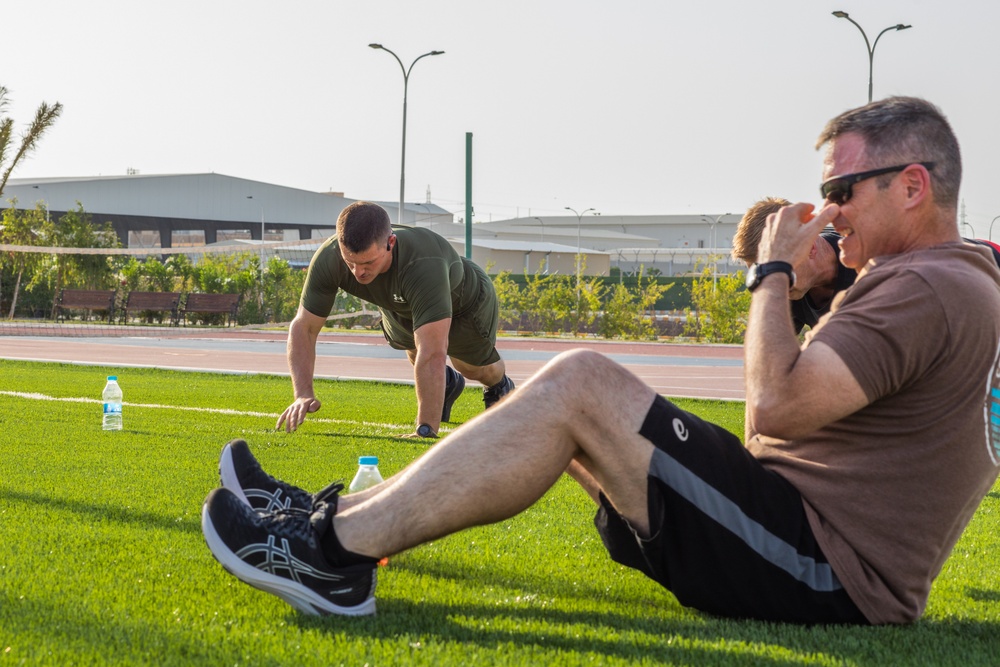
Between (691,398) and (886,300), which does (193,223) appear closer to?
(691,398)

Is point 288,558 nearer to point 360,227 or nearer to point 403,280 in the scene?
point 360,227

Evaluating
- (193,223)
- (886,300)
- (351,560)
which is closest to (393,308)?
(351,560)

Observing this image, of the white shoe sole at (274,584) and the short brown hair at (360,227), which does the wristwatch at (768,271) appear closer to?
the white shoe sole at (274,584)

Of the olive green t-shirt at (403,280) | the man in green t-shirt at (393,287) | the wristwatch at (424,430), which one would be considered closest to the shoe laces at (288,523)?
the man in green t-shirt at (393,287)

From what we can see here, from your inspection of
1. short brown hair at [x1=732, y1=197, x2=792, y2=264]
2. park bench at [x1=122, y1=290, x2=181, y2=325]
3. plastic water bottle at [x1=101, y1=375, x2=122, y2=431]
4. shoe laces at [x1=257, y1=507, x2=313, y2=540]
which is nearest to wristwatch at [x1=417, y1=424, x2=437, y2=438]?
plastic water bottle at [x1=101, y1=375, x2=122, y2=431]

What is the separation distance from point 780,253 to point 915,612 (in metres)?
1.09

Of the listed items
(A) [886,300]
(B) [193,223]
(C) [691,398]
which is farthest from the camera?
(B) [193,223]

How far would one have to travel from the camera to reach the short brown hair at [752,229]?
5.15 metres

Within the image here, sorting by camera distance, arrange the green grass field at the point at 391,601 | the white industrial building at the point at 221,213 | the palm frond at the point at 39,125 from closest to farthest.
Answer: the green grass field at the point at 391,601, the palm frond at the point at 39,125, the white industrial building at the point at 221,213

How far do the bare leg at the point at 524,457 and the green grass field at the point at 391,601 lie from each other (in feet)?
1.06

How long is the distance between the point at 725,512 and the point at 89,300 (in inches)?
1395

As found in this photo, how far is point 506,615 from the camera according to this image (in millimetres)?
3385

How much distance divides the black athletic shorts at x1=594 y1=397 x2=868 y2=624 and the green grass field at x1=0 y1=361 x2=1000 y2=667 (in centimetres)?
16

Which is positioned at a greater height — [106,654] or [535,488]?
[535,488]
